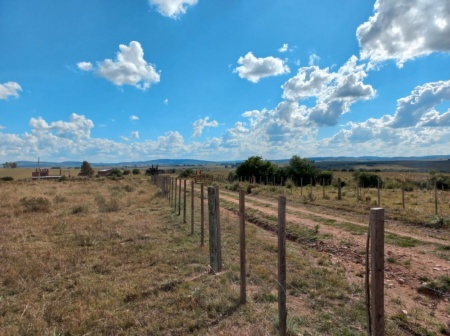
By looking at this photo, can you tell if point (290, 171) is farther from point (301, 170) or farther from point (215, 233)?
point (215, 233)

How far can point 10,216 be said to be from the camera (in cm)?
1563

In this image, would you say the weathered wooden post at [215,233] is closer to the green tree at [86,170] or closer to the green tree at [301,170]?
the green tree at [301,170]

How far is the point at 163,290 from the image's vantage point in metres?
6.05

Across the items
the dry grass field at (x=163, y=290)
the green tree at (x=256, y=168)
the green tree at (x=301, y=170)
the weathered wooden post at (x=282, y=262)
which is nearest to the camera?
the weathered wooden post at (x=282, y=262)

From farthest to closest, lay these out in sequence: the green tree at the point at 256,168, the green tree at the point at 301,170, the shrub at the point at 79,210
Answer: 1. the green tree at the point at 256,168
2. the green tree at the point at 301,170
3. the shrub at the point at 79,210

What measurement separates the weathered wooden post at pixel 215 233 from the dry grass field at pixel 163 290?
0.27m

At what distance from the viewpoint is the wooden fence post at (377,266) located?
8.05ft

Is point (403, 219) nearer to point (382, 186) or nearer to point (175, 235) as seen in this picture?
point (175, 235)

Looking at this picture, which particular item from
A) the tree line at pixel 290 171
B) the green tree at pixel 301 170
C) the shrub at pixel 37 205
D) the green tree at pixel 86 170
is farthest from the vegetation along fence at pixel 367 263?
the green tree at pixel 86 170

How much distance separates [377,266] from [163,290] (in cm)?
451

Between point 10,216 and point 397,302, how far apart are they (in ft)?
55.1

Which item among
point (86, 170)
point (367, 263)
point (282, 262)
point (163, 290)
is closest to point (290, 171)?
point (163, 290)

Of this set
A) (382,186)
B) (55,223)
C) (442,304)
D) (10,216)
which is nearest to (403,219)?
(442,304)

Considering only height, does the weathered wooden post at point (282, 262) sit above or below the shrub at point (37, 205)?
above
